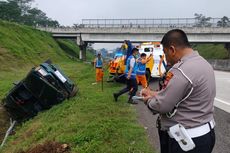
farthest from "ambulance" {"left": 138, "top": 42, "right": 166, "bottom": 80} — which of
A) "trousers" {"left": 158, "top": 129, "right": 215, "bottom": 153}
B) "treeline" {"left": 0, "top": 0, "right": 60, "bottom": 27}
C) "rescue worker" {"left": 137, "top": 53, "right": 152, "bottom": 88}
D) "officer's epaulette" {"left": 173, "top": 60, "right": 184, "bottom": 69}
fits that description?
"treeline" {"left": 0, "top": 0, "right": 60, "bottom": 27}

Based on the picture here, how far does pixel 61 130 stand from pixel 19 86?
358cm

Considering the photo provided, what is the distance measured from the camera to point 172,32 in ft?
11.7

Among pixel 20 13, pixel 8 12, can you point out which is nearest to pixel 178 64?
pixel 8 12

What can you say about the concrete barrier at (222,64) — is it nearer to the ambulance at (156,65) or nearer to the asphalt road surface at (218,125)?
the ambulance at (156,65)

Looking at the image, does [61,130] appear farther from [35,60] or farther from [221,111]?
[35,60]

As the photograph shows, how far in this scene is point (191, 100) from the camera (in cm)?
339

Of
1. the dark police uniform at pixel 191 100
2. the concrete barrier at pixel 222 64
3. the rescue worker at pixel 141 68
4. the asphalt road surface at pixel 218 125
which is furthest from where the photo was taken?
the concrete barrier at pixel 222 64

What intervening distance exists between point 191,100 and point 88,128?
5.08 meters

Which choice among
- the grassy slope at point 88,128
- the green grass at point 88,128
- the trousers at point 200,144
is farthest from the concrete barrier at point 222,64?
the trousers at point 200,144

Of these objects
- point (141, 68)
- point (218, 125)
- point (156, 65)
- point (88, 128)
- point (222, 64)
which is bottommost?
point (222, 64)

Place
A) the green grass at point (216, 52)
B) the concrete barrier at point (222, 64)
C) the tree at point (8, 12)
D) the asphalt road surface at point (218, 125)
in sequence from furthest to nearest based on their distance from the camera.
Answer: the tree at point (8, 12) < the green grass at point (216, 52) < the concrete barrier at point (222, 64) < the asphalt road surface at point (218, 125)

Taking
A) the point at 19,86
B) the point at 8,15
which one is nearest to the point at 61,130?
the point at 19,86

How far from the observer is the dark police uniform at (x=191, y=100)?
332 cm

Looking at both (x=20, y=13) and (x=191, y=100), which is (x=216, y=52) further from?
(x=191, y=100)
